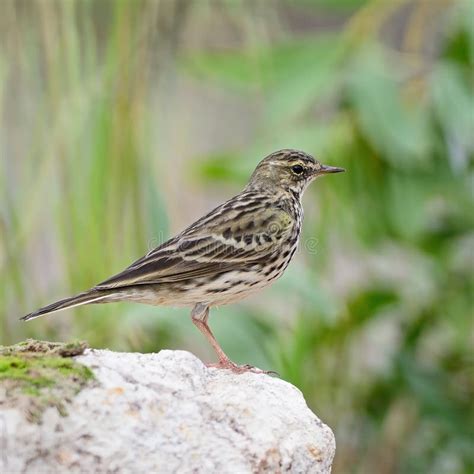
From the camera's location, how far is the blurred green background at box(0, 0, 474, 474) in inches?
213

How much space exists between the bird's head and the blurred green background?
0.63m

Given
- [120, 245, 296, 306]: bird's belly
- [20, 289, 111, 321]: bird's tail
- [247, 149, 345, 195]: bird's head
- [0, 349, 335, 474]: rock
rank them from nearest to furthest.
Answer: [0, 349, 335, 474]: rock, [20, 289, 111, 321]: bird's tail, [120, 245, 296, 306]: bird's belly, [247, 149, 345, 195]: bird's head

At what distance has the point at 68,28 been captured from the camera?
5.39 metres

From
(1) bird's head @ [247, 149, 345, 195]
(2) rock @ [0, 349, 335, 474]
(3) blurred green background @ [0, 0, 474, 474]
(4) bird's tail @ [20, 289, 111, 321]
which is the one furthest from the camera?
(3) blurred green background @ [0, 0, 474, 474]

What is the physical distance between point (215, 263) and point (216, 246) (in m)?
0.08

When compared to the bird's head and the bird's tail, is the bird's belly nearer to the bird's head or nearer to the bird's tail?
the bird's tail

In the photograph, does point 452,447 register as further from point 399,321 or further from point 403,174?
point 403,174

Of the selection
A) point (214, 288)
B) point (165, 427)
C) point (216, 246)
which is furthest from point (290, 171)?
point (165, 427)

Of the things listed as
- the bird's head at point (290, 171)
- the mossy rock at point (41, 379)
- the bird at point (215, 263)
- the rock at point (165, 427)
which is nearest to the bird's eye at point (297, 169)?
the bird's head at point (290, 171)

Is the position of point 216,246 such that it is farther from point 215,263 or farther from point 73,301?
point 73,301

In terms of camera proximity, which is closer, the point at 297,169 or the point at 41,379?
the point at 41,379

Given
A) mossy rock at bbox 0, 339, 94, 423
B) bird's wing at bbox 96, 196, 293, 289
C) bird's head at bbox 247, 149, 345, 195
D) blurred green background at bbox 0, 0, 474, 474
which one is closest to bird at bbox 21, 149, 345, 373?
bird's wing at bbox 96, 196, 293, 289

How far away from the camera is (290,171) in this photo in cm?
513

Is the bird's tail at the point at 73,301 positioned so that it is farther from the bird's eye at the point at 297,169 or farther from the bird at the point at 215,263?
the bird's eye at the point at 297,169
